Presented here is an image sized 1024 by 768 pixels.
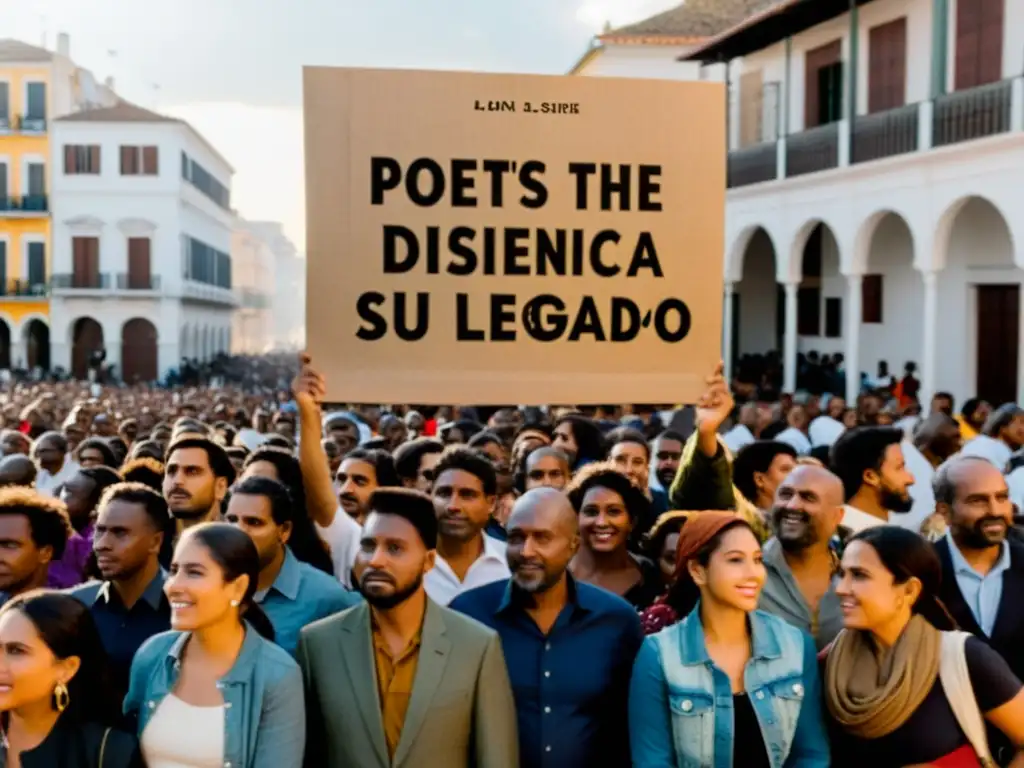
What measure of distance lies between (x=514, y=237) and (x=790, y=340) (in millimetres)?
18325

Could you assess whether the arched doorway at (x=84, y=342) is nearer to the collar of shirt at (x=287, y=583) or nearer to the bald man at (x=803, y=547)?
the collar of shirt at (x=287, y=583)

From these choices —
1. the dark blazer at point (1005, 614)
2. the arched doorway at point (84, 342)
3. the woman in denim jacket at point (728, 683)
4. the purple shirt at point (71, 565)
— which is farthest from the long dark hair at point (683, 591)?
the arched doorway at point (84, 342)

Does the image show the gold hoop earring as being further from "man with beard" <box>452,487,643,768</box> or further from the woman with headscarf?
the woman with headscarf

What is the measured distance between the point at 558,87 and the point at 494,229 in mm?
594

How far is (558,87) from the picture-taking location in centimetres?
517

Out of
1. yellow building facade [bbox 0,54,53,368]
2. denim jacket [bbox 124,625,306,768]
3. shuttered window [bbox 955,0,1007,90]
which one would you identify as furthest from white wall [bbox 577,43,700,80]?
denim jacket [bbox 124,625,306,768]

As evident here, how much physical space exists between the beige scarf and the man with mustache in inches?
39.3

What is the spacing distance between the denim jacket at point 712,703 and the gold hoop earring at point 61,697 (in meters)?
1.69

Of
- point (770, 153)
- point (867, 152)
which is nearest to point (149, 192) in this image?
point (770, 153)

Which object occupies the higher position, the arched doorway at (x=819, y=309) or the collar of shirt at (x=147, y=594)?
the arched doorway at (x=819, y=309)

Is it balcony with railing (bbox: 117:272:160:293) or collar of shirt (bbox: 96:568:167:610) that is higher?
balcony with railing (bbox: 117:272:160:293)

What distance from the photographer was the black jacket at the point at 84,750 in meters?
3.87

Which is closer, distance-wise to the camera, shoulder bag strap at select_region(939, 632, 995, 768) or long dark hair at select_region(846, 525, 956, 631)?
shoulder bag strap at select_region(939, 632, 995, 768)

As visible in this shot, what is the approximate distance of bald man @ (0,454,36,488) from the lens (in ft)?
24.6
